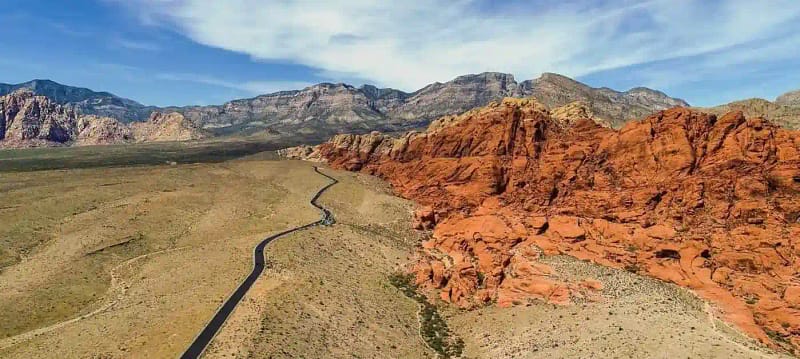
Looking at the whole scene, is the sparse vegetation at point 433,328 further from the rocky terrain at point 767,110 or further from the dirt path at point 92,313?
the rocky terrain at point 767,110

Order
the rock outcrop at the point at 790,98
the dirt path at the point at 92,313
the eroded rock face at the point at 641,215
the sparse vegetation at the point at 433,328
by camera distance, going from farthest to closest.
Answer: the rock outcrop at the point at 790,98 → the eroded rock face at the point at 641,215 → the sparse vegetation at the point at 433,328 → the dirt path at the point at 92,313

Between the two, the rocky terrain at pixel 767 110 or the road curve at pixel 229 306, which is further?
the rocky terrain at pixel 767 110

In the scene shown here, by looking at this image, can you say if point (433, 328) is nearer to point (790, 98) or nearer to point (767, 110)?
point (767, 110)

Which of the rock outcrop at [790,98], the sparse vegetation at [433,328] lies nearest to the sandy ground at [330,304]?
the sparse vegetation at [433,328]

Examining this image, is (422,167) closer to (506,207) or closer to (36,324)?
(506,207)

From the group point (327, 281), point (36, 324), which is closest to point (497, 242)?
point (327, 281)
